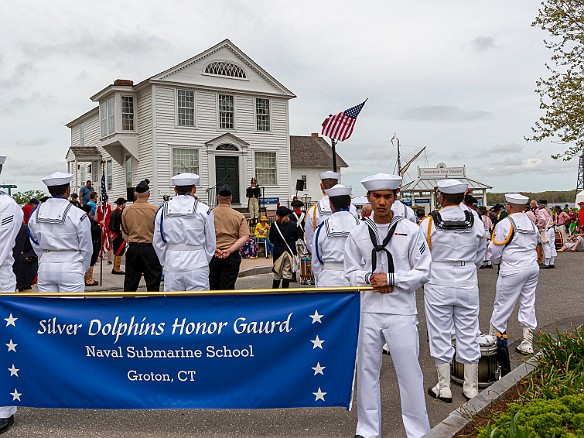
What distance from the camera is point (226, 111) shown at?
30.5 meters

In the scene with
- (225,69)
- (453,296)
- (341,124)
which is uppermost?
(225,69)

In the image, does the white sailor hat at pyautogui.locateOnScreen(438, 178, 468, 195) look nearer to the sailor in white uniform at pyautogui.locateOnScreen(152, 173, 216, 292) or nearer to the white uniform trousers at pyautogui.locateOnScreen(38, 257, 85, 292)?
the sailor in white uniform at pyautogui.locateOnScreen(152, 173, 216, 292)

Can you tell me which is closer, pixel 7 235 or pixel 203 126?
A: pixel 7 235

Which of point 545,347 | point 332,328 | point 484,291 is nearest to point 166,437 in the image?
point 332,328

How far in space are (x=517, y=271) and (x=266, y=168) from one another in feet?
82.6

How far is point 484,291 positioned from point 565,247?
1254 centimetres

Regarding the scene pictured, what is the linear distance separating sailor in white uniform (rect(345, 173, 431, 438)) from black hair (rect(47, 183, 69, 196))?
10.7ft

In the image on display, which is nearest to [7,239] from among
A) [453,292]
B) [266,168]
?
[453,292]

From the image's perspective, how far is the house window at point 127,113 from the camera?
97.3 ft

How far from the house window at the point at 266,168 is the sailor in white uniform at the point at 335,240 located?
24.8 metres

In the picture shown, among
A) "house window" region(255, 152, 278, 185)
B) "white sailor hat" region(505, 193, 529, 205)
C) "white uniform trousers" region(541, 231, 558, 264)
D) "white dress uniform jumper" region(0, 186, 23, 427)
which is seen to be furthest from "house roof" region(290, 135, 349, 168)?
"white dress uniform jumper" region(0, 186, 23, 427)

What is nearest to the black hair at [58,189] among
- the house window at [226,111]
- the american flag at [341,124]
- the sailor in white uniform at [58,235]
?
the sailor in white uniform at [58,235]

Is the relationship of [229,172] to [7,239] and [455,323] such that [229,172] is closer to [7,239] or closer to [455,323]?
[7,239]

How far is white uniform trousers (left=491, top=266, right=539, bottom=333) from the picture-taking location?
705cm
